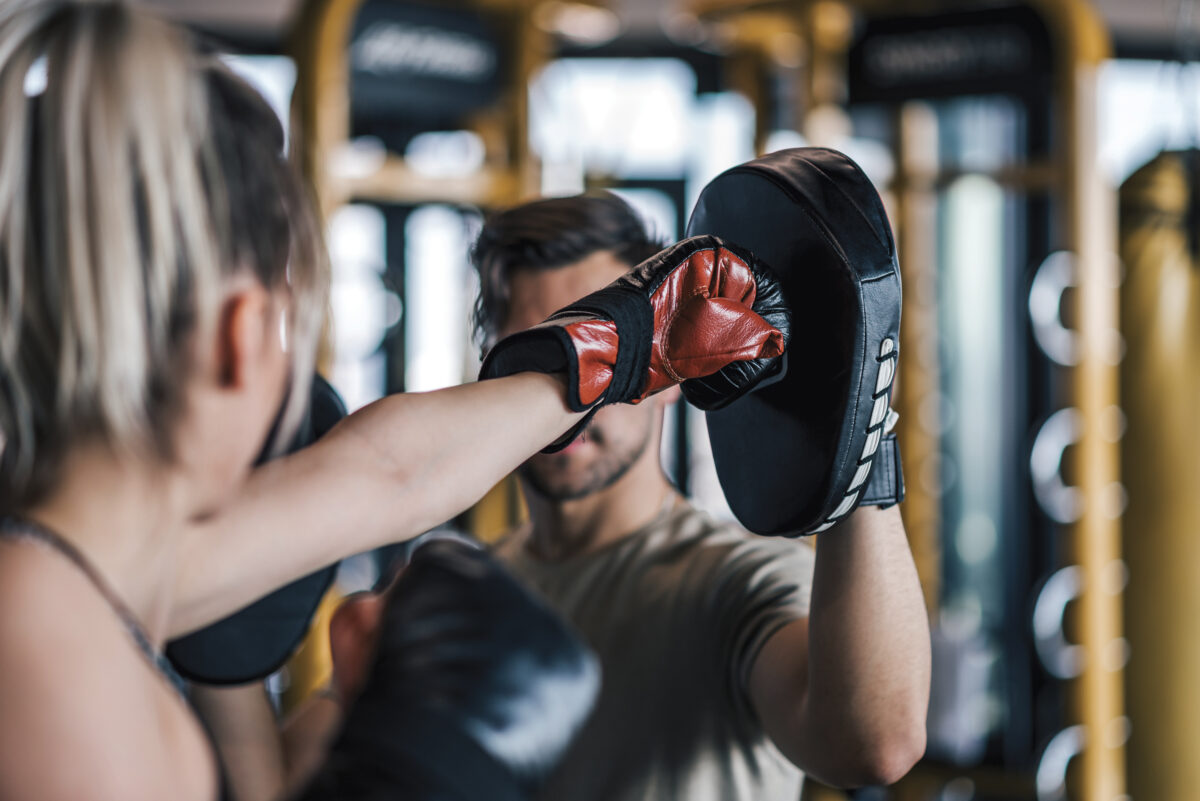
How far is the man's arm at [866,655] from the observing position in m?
1.12

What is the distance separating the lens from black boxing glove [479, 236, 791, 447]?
1000mm

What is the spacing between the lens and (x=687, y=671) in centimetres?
137

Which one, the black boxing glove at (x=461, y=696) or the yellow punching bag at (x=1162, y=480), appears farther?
the yellow punching bag at (x=1162, y=480)

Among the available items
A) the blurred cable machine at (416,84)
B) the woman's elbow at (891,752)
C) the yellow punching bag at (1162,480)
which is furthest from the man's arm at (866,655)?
the yellow punching bag at (1162,480)

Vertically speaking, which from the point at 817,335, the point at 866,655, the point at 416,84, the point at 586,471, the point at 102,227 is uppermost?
the point at 416,84

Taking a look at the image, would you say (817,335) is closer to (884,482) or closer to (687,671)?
(884,482)

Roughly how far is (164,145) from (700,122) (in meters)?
4.65

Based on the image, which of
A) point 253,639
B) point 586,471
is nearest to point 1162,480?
point 586,471

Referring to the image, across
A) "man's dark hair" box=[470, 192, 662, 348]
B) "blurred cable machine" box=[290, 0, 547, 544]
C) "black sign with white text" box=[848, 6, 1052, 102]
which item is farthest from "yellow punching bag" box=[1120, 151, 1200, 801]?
"man's dark hair" box=[470, 192, 662, 348]

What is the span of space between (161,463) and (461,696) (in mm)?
274

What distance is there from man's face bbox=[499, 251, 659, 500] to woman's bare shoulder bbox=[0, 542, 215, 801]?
2.71 ft

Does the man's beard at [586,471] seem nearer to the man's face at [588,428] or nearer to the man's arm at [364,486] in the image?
the man's face at [588,428]

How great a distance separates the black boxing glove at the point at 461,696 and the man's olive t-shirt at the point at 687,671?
43 centimetres

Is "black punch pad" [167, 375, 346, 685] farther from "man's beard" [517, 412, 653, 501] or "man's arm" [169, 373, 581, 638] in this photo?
"man's beard" [517, 412, 653, 501]
